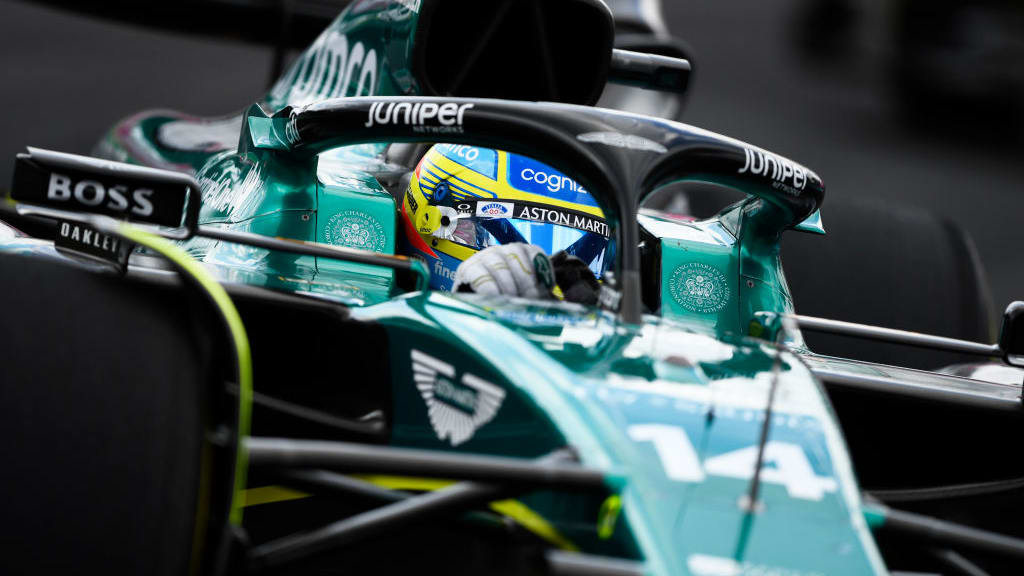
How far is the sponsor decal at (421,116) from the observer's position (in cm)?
182

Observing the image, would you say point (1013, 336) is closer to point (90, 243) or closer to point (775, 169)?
point (775, 169)

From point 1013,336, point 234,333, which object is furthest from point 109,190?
point 1013,336

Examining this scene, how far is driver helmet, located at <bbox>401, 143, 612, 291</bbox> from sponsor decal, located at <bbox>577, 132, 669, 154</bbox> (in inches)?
17.1

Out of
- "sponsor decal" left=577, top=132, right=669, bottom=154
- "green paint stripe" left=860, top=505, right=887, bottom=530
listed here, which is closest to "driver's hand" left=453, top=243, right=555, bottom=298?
"sponsor decal" left=577, top=132, right=669, bottom=154

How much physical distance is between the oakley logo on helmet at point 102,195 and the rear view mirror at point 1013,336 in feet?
4.41

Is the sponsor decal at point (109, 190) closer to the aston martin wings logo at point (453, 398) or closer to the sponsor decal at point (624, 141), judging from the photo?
the aston martin wings logo at point (453, 398)

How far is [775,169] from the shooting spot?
1948 millimetres

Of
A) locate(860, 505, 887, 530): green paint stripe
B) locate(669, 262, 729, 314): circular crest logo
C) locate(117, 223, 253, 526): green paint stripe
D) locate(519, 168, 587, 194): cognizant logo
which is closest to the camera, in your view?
locate(117, 223, 253, 526): green paint stripe

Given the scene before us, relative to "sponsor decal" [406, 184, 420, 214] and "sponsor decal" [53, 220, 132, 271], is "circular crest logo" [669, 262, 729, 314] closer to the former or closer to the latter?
"sponsor decal" [406, 184, 420, 214]

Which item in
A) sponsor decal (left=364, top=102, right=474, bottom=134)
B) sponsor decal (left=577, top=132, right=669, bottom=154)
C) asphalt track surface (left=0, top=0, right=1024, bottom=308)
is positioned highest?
sponsor decal (left=577, top=132, right=669, bottom=154)

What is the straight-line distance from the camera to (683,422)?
53.9 inches

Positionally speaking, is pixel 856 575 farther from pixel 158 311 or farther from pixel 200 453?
pixel 158 311

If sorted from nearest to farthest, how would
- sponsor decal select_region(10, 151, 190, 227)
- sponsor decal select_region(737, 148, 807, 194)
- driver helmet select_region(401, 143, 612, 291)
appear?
sponsor decal select_region(10, 151, 190, 227) < sponsor decal select_region(737, 148, 807, 194) < driver helmet select_region(401, 143, 612, 291)

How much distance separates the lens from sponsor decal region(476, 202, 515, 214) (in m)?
2.28
